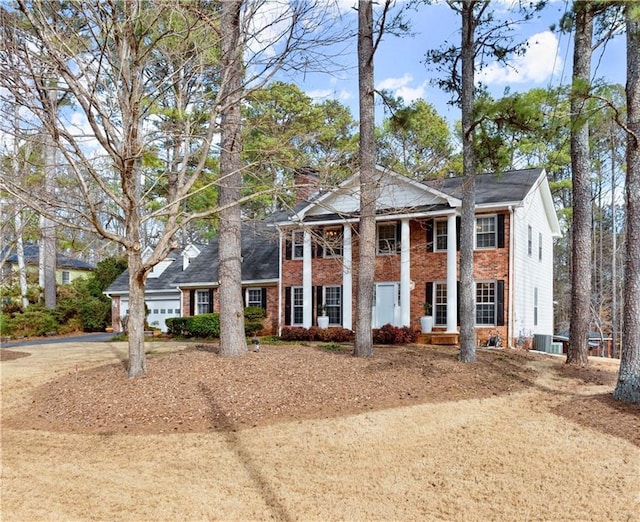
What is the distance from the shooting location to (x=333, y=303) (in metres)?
19.1

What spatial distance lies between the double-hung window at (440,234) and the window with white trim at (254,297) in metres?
7.74

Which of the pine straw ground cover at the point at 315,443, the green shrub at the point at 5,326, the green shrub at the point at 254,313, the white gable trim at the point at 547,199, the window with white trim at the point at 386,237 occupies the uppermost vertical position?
the white gable trim at the point at 547,199

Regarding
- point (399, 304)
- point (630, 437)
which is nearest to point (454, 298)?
point (399, 304)

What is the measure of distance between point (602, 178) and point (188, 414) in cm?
2619

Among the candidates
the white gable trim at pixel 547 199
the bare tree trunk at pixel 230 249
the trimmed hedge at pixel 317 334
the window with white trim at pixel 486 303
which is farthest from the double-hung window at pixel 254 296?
the white gable trim at pixel 547 199

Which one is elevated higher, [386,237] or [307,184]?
[307,184]

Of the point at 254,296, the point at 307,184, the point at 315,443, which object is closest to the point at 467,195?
the point at 307,184

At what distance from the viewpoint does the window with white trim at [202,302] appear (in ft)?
72.2

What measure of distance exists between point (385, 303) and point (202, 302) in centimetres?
862

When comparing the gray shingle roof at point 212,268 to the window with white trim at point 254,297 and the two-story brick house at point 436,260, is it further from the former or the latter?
the two-story brick house at point 436,260

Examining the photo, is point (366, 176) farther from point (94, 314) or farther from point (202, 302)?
point (94, 314)

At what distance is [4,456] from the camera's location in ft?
18.2

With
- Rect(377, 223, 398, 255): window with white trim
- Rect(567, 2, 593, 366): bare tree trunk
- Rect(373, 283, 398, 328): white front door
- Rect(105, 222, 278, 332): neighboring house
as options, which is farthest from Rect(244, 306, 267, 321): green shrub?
Rect(567, 2, 593, 366): bare tree trunk

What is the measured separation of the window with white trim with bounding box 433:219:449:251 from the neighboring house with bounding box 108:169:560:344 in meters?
0.04
